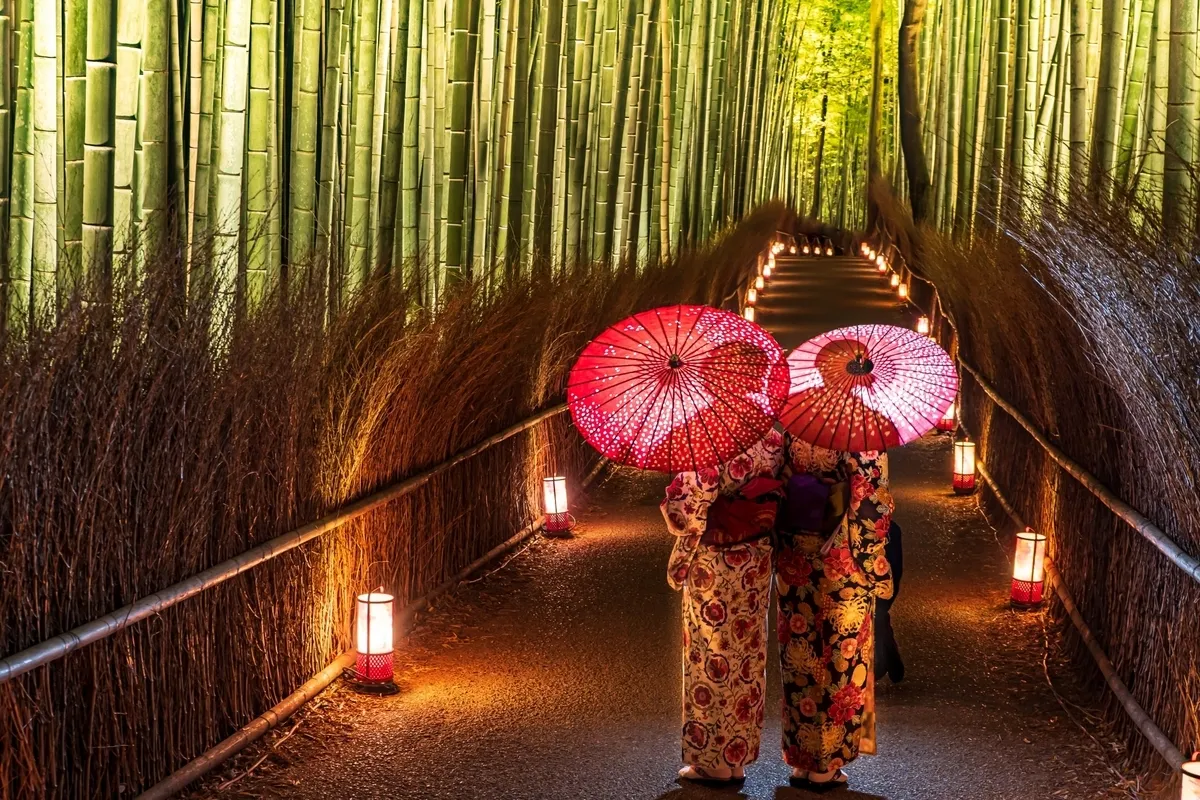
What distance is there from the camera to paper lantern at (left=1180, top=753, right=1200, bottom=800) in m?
3.71

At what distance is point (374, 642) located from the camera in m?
5.35

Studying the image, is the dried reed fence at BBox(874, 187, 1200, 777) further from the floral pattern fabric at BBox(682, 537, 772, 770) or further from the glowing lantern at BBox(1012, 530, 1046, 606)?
the floral pattern fabric at BBox(682, 537, 772, 770)

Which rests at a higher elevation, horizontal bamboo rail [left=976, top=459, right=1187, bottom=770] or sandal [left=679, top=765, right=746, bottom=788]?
horizontal bamboo rail [left=976, top=459, right=1187, bottom=770]

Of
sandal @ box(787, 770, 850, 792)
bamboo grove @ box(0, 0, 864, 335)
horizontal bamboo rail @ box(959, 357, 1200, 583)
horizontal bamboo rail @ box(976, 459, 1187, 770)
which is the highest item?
bamboo grove @ box(0, 0, 864, 335)

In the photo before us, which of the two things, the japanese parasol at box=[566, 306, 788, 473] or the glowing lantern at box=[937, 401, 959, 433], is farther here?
the glowing lantern at box=[937, 401, 959, 433]

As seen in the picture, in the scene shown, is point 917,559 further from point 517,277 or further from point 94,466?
point 94,466

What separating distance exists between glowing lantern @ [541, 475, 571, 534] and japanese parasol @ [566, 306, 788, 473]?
12.3ft

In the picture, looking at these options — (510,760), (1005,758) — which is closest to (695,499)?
(510,760)

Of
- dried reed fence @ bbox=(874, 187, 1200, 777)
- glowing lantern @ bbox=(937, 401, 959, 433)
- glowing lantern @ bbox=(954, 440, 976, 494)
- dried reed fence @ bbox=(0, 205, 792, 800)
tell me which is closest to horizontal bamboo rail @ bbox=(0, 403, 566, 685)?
dried reed fence @ bbox=(0, 205, 792, 800)

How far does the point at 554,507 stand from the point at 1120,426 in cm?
343

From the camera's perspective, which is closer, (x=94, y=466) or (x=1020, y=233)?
(x=94, y=466)

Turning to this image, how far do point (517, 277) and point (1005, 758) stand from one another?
3995mm

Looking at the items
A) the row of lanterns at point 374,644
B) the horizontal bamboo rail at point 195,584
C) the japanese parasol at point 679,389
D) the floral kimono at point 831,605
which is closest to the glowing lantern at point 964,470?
the horizontal bamboo rail at point 195,584

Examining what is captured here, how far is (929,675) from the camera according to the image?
226 inches
